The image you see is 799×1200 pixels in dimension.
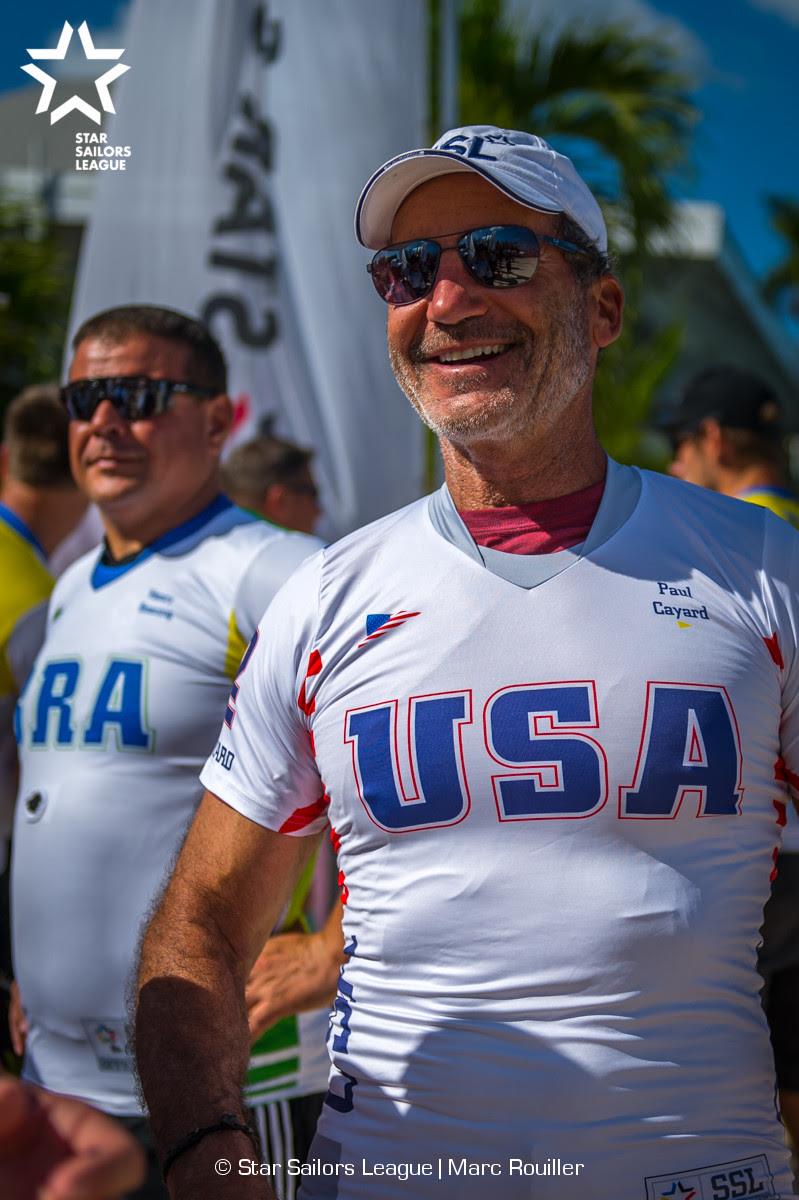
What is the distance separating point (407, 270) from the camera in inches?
81.7

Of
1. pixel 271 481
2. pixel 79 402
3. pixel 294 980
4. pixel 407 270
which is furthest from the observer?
pixel 271 481

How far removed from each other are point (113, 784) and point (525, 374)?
4.58 ft

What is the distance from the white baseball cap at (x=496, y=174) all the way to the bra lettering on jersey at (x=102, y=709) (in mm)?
1211

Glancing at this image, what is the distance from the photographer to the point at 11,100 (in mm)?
18516

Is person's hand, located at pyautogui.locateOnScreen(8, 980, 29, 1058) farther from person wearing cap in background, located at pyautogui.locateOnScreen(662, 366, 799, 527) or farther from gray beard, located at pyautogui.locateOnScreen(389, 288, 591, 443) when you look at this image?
person wearing cap in background, located at pyautogui.locateOnScreen(662, 366, 799, 527)

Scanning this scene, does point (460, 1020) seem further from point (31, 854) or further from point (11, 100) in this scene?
point (11, 100)

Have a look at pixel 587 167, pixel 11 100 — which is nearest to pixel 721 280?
pixel 587 167

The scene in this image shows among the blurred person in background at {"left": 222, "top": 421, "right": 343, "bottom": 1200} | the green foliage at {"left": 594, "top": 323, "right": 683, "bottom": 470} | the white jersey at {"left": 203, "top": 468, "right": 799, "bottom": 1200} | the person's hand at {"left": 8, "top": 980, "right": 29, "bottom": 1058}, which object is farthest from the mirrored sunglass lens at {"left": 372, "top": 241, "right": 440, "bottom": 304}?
the green foliage at {"left": 594, "top": 323, "right": 683, "bottom": 470}

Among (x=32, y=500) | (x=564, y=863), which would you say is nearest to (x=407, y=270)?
(x=564, y=863)

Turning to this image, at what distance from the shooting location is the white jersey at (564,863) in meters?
1.69

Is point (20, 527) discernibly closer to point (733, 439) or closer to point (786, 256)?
point (733, 439)

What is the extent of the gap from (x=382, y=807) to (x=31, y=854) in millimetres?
1373

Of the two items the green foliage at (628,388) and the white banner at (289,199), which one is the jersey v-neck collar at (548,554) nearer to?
the white banner at (289,199)

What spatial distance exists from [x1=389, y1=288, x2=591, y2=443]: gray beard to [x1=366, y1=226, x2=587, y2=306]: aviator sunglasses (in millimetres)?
73
